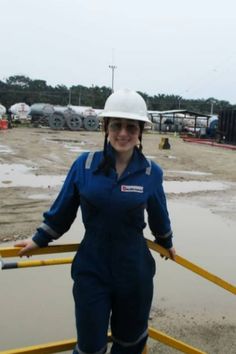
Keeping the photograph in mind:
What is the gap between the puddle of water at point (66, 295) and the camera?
11.2 feet

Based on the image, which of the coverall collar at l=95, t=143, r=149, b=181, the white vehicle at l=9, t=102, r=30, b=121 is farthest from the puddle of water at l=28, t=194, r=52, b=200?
the white vehicle at l=9, t=102, r=30, b=121

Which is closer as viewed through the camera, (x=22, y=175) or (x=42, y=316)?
(x=42, y=316)

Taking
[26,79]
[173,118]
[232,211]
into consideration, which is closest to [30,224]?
[232,211]

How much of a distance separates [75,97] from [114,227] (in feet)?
269

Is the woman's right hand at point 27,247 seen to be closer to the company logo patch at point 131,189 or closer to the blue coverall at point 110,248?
the blue coverall at point 110,248

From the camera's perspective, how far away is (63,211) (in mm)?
2168

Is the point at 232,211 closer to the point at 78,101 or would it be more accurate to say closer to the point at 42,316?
the point at 42,316

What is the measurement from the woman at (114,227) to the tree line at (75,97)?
58714 millimetres

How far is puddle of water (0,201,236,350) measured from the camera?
3.43 m

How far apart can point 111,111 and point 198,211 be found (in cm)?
599

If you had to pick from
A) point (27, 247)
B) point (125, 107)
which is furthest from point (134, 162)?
point (27, 247)

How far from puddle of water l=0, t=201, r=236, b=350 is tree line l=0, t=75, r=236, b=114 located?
55715 mm

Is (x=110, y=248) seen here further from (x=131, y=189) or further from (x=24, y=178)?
(x=24, y=178)

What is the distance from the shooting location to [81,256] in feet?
6.92
